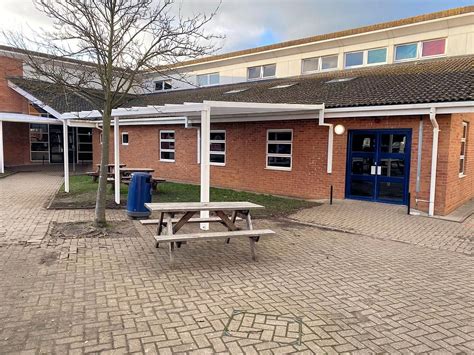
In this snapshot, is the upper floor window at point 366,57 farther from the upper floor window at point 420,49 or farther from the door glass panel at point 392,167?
the door glass panel at point 392,167

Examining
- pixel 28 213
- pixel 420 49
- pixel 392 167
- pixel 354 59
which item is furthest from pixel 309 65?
pixel 28 213

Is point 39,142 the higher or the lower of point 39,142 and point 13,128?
the lower

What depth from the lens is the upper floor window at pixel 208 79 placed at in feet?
81.8

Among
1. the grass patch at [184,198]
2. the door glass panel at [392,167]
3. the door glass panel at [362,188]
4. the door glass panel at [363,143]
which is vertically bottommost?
the grass patch at [184,198]

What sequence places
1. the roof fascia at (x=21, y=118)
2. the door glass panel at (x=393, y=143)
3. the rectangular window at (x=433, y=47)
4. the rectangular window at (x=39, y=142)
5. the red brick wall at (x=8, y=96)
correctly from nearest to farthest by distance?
the door glass panel at (x=393, y=143) < the rectangular window at (x=433, y=47) < the roof fascia at (x=21, y=118) < the red brick wall at (x=8, y=96) < the rectangular window at (x=39, y=142)

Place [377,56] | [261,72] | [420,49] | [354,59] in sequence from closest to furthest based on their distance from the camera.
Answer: [420,49] < [377,56] < [354,59] < [261,72]

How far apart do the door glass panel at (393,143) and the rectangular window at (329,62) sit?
9709 mm

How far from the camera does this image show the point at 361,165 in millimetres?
11461

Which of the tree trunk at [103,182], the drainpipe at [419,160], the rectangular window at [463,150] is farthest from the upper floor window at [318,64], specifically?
the tree trunk at [103,182]

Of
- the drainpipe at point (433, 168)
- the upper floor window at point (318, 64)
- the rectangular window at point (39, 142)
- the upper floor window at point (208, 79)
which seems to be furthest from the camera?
the upper floor window at point (208, 79)

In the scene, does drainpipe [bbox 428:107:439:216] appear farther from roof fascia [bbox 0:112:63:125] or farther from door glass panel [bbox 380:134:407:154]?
roof fascia [bbox 0:112:63:125]

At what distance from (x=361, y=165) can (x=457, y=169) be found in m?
2.60

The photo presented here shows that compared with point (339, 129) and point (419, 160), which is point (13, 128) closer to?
point (339, 129)

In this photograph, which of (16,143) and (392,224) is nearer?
(392,224)
